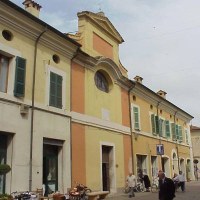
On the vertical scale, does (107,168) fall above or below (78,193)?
above

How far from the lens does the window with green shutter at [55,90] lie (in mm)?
15994

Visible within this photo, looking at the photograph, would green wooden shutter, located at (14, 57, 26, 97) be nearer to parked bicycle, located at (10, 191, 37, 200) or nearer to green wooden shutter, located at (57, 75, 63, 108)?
green wooden shutter, located at (57, 75, 63, 108)

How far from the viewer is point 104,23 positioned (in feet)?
70.7

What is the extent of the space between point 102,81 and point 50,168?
7290 mm

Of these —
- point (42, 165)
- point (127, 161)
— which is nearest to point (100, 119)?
point (127, 161)

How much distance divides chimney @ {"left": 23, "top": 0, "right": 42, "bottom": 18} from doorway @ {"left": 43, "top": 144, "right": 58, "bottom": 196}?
627 centimetres

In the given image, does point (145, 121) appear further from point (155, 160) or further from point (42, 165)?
point (42, 165)

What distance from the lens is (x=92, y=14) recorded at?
20141mm

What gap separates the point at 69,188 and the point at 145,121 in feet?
37.7

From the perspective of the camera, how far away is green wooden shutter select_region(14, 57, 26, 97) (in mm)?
13900

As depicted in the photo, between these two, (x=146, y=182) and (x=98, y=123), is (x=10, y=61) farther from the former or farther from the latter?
(x=146, y=182)

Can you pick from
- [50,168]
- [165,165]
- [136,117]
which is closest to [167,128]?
[165,165]

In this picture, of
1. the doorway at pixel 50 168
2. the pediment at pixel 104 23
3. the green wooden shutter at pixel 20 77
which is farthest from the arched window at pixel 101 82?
the green wooden shutter at pixel 20 77

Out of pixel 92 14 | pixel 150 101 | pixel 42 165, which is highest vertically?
pixel 92 14
